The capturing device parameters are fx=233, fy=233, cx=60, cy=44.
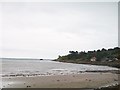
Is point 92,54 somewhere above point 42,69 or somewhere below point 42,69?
above

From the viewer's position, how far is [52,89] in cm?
1889

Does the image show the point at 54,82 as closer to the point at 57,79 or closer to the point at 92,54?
the point at 57,79

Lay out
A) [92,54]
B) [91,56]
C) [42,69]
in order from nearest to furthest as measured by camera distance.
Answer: [42,69] → [91,56] → [92,54]

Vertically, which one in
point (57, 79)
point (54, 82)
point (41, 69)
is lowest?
point (54, 82)

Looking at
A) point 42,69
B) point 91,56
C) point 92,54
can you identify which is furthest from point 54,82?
point 92,54

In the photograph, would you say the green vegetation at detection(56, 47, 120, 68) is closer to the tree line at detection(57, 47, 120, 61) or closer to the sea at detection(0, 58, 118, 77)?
the tree line at detection(57, 47, 120, 61)

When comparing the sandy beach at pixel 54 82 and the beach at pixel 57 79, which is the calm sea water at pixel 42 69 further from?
the sandy beach at pixel 54 82

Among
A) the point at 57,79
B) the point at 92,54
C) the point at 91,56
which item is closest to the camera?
the point at 57,79

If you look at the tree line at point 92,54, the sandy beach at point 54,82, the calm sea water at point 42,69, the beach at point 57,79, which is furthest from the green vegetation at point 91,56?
the sandy beach at point 54,82

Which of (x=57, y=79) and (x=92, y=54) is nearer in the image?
(x=57, y=79)

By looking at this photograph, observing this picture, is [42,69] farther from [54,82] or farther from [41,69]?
[54,82]

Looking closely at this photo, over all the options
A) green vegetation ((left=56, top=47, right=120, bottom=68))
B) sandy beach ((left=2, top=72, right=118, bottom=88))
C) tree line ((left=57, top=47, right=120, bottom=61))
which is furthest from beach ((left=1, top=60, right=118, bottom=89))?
tree line ((left=57, top=47, right=120, bottom=61))

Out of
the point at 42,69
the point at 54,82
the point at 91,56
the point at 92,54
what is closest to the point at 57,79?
the point at 54,82

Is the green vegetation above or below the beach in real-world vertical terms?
above
